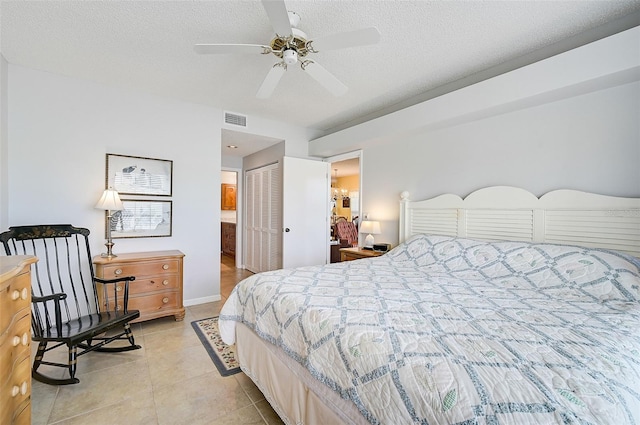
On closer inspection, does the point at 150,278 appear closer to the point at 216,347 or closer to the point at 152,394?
the point at 216,347

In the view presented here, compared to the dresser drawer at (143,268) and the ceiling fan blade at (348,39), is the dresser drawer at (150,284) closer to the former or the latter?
the dresser drawer at (143,268)

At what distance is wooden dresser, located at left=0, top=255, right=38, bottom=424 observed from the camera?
3.80ft

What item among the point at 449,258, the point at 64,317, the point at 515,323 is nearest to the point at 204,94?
the point at 64,317

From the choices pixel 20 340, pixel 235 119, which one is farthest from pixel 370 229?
pixel 20 340

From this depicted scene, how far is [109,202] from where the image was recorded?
2.83 metres

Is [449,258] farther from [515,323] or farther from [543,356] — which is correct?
[543,356]

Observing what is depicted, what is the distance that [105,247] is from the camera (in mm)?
3064

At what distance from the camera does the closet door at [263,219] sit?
466 cm

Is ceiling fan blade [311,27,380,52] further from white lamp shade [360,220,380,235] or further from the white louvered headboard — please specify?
white lamp shade [360,220,380,235]

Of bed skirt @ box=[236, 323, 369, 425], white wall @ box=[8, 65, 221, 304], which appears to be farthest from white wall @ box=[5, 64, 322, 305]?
bed skirt @ box=[236, 323, 369, 425]

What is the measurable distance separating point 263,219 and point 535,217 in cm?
388

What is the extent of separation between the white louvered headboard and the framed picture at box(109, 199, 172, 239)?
292 centimetres

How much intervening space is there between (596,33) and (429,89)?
4.33 feet

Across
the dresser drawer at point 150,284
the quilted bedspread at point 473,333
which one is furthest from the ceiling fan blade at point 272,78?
the dresser drawer at point 150,284
